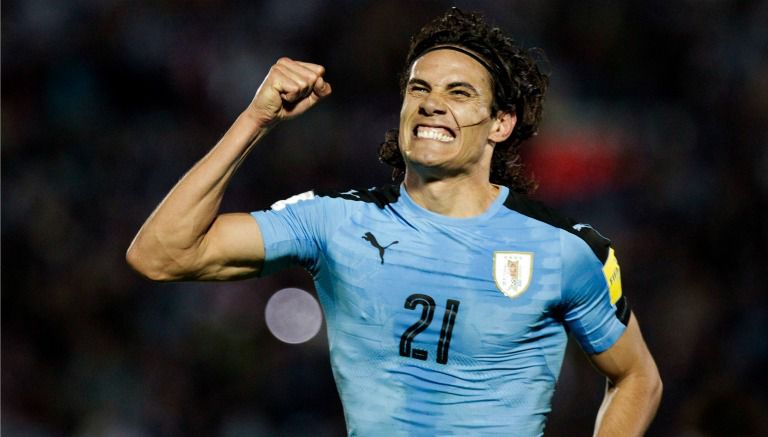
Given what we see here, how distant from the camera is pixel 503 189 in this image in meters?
4.06

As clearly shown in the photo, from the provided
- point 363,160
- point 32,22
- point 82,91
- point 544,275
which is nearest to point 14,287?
point 82,91

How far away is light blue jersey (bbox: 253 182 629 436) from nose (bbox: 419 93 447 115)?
1.10ft

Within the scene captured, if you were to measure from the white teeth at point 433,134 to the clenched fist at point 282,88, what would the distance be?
41 centimetres

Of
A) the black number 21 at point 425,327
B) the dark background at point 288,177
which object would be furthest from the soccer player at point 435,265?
the dark background at point 288,177

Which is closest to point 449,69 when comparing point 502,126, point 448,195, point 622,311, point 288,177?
point 502,126

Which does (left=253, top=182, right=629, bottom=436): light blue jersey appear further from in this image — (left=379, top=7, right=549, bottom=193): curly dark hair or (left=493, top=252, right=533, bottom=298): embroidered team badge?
(left=379, top=7, right=549, bottom=193): curly dark hair

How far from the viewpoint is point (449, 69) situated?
3.96 meters

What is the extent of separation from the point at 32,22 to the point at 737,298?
19.2 feet

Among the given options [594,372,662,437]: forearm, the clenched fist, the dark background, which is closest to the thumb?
the clenched fist

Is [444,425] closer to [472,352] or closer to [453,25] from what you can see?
[472,352]

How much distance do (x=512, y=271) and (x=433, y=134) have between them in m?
0.56

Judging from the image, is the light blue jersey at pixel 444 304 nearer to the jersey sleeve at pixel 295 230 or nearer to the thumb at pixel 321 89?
the jersey sleeve at pixel 295 230

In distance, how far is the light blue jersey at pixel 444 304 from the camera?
3623 mm

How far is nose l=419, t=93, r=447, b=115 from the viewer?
3.85 meters
